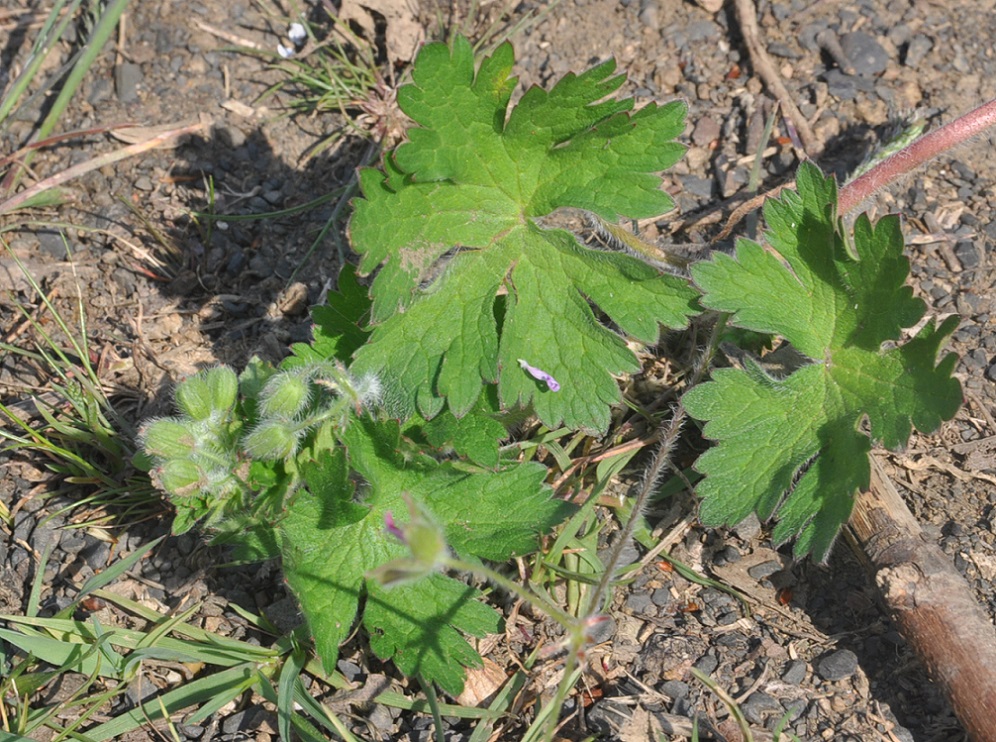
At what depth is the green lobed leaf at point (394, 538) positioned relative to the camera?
9.25ft

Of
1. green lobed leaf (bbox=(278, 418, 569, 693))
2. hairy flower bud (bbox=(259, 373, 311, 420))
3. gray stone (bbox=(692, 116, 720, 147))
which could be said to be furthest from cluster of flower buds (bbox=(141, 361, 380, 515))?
gray stone (bbox=(692, 116, 720, 147))

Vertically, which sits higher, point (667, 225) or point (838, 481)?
point (667, 225)

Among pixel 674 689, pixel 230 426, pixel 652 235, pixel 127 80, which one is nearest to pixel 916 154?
pixel 652 235

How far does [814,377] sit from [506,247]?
1064 mm

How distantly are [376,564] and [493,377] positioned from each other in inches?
26.6

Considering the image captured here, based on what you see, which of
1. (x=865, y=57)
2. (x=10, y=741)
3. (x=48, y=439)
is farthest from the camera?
(x=865, y=57)

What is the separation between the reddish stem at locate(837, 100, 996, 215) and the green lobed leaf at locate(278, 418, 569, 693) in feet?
4.70

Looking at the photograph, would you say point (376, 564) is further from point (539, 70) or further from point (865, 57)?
point (865, 57)

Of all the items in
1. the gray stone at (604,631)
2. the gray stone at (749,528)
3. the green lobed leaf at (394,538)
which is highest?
the green lobed leaf at (394,538)

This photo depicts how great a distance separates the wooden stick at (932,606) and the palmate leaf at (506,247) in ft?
2.87

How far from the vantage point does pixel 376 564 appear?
2910 millimetres

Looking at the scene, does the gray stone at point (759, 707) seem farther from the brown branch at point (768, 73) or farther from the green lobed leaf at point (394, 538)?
the brown branch at point (768, 73)

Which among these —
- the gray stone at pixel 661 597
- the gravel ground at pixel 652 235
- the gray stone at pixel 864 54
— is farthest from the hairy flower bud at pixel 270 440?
the gray stone at pixel 864 54

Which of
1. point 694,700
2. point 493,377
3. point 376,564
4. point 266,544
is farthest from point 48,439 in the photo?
point 694,700
